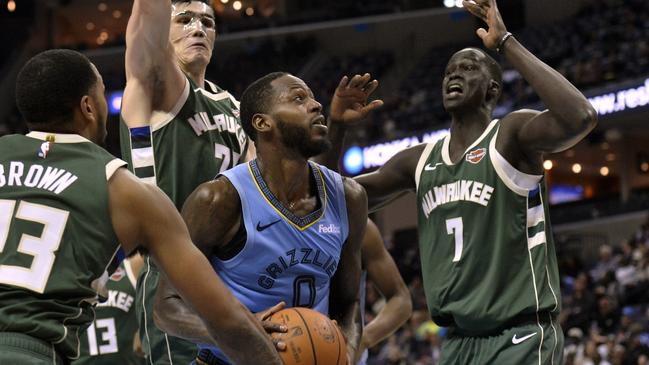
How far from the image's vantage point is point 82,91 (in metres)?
3.58

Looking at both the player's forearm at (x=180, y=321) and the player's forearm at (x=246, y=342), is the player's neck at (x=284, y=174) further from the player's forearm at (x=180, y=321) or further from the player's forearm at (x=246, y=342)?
the player's forearm at (x=246, y=342)

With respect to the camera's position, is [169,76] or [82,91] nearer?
[82,91]

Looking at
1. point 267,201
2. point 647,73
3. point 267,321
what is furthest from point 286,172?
point 647,73

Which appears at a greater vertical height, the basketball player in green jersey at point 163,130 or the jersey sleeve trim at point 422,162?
the basketball player in green jersey at point 163,130

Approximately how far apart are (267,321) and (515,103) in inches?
709

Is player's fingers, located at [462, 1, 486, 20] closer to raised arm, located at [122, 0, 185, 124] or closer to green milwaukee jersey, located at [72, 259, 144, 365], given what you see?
raised arm, located at [122, 0, 185, 124]

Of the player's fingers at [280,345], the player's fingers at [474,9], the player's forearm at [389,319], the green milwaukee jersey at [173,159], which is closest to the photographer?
the player's fingers at [280,345]

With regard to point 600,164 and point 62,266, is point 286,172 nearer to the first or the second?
point 62,266

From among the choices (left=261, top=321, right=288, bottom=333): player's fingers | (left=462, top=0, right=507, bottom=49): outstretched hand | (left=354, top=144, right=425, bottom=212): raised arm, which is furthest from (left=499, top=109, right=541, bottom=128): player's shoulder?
(left=261, top=321, right=288, bottom=333): player's fingers

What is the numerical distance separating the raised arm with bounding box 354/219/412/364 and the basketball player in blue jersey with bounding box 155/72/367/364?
6.61ft

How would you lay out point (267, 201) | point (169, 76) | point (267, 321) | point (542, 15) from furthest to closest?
point (542, 15) < point (169, 76) < point (267, 201) < point (267, 321)

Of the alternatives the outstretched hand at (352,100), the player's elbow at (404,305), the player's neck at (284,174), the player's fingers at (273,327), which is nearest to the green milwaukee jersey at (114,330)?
the player's elbow at (404,305)

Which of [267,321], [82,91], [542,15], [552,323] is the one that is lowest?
[542,15]

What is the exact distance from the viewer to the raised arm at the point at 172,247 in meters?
3.46
